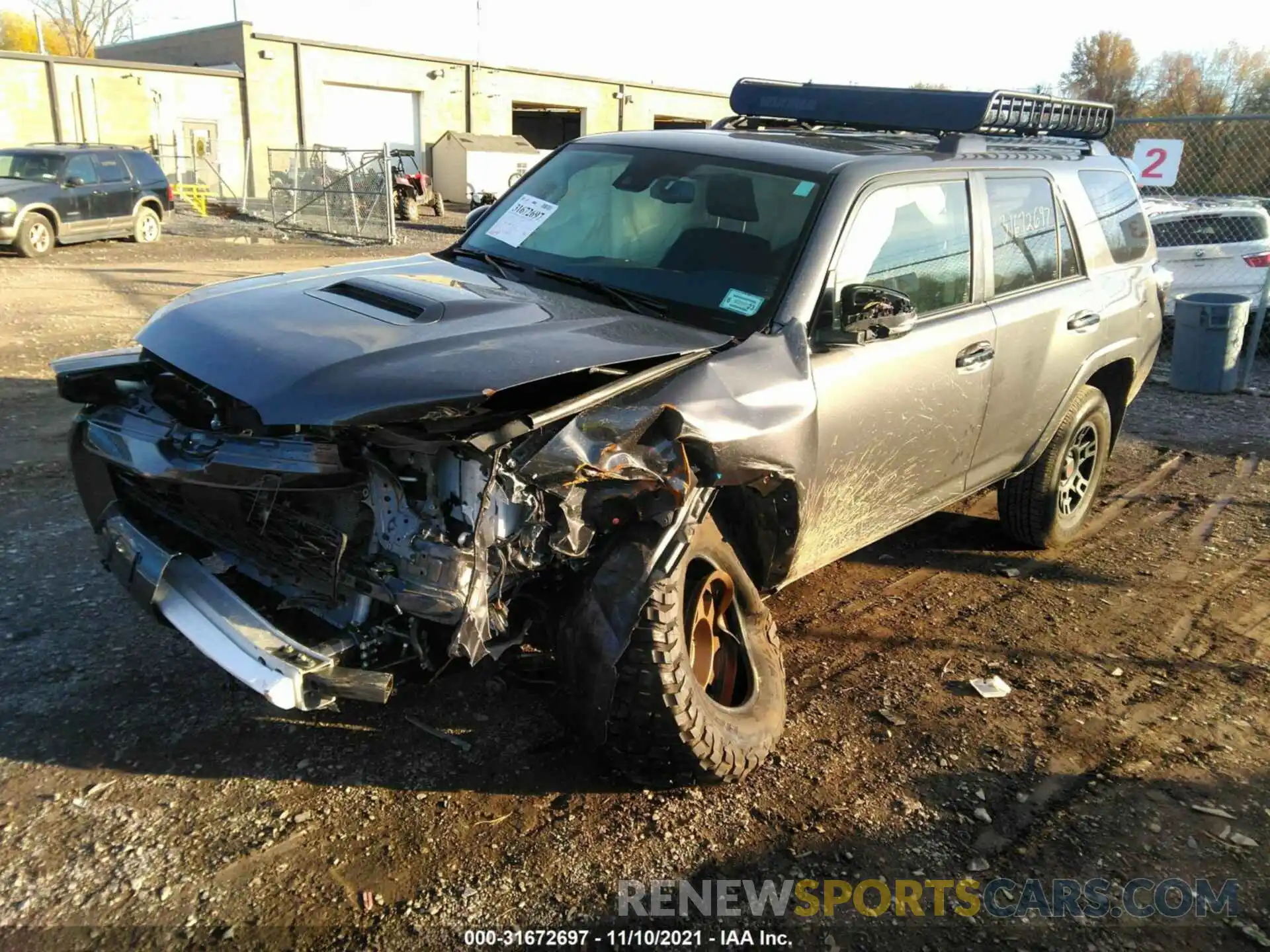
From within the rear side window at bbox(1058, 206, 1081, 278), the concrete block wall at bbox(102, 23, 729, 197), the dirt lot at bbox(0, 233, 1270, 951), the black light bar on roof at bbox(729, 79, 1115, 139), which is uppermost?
the concrete block wall at bbox(102, 23, 729, 197)

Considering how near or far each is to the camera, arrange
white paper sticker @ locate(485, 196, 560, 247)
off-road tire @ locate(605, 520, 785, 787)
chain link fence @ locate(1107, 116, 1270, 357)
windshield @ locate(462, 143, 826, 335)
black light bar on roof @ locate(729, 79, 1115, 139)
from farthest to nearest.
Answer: chain link fence @ locate(1107, 116, 1270, 357) < black light bar on roof @ locate(729, 79, 1115, 139) < white paper sticker @ locate(485, 196, 560, 247) < windshield @ locate(462, 143, 826, 335) < off-road tire @ locate(605, 520, 785, 787)

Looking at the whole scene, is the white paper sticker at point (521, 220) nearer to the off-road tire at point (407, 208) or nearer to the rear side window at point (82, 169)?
the rear side window at point (82, 169)

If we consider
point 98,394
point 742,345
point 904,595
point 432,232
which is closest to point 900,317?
point 742,345

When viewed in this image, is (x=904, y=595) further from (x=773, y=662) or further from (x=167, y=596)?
(x=167, y=596)

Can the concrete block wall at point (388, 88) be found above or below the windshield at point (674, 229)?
above

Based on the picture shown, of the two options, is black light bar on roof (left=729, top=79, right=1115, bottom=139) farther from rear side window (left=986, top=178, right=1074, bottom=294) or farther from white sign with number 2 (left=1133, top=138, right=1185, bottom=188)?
white sign with number 2 (left=1133, top=138, right=1185, bottom=188)

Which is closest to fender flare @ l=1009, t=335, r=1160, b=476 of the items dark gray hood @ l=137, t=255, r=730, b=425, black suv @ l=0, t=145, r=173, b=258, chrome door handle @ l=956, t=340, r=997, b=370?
chrome door handle @ l=956, t=340, r=997, b=370

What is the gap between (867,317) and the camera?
135 inches

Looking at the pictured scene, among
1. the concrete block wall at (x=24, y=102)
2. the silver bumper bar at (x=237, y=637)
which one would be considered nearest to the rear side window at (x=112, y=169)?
the concrete block wall at (x=24, y=102)

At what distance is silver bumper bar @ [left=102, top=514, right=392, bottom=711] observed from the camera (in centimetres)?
256

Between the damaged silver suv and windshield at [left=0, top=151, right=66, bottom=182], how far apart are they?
48.2 ft

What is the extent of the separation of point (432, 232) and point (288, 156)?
Result: 503 centimetres

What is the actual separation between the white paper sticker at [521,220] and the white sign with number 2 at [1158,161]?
995 cm

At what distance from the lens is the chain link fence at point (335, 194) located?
70.2 ft
